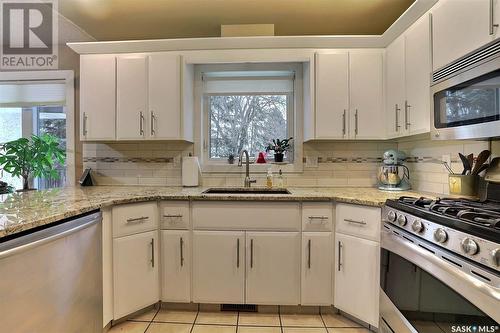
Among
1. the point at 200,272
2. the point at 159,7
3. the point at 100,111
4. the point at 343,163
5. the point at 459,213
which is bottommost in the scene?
the point at 200,272

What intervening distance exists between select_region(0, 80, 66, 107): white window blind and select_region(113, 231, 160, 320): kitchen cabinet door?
1.86 meters

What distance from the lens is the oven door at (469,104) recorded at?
1170 mm

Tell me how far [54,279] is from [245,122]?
6.48ft

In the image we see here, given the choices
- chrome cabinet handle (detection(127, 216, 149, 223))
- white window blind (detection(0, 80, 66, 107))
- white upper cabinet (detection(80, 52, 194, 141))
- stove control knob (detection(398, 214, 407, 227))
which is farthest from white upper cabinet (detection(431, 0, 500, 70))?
white window blind (detection(0, 80, 66, 107))

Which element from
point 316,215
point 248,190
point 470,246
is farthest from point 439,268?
point 248,190

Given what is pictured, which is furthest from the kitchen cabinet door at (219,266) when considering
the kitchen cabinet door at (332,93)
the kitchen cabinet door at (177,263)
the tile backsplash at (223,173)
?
the kitchen cabinet door at (332,93)

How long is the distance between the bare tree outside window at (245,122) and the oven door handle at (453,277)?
1.58 m

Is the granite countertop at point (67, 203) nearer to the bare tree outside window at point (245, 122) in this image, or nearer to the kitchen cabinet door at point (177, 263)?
the kitchen cabinet door at point (177, 263)

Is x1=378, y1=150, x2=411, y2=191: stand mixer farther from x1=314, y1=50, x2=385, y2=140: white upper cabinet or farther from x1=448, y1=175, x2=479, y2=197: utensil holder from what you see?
x1=448, y1=175, x2=479, y2=197: utensil holder

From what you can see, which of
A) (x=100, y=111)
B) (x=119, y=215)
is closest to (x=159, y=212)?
(x=119, y=215)

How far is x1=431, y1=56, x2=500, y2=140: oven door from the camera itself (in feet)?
3.84

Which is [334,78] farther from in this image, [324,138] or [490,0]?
[490,0]

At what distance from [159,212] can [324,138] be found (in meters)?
1.46

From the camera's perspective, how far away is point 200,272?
1986 mm
